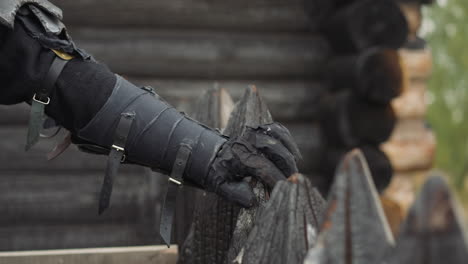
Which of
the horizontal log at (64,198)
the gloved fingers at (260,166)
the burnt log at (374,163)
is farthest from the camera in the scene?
the burnt log at (374,163)

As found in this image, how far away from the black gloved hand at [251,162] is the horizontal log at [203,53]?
2492 mm

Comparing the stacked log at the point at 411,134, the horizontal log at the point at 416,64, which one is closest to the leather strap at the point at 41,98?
the stacked log at the point at 411,134

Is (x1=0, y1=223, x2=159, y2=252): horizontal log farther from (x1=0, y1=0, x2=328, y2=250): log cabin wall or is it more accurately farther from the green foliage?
the green foliage

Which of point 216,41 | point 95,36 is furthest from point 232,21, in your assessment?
point 95,36

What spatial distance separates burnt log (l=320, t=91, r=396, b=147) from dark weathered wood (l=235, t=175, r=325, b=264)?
268 cm

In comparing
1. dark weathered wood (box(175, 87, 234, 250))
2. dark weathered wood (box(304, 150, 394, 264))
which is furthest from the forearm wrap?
dark weathered wood (box(304, 150, 394, 264))

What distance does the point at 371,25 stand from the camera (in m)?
3.90

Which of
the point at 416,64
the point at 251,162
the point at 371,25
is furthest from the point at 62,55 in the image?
the point at 416,64

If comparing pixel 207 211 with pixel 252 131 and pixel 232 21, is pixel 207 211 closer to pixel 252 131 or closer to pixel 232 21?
pixel 252 131

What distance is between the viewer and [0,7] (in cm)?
147

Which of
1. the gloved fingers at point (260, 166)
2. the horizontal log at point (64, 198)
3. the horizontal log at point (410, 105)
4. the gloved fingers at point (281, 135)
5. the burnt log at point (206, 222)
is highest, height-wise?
the horizontal log at point (410, 105)

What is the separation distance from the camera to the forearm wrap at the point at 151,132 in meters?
1.53

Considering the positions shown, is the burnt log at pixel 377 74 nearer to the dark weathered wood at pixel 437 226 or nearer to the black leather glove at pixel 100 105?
the black leather glove at pixel 100 105

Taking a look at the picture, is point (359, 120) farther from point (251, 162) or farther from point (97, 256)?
point (251, 162)
